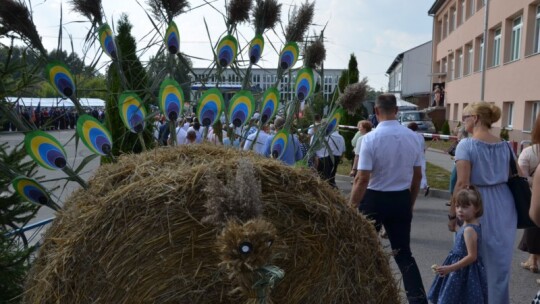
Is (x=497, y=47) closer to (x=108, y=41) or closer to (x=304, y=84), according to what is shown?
(x=304, y=84)

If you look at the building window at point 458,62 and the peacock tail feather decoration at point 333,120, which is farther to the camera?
the building window at point 458,62

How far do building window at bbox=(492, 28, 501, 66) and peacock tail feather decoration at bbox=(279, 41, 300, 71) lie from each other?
21.5 meters

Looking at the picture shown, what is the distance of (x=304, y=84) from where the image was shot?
11.5ft

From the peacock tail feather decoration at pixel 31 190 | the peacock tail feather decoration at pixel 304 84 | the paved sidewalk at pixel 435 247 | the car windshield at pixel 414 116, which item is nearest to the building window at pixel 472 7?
the car windshield at pixel 414 116

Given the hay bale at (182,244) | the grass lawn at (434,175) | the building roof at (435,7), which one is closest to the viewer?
the hay bale at (182,244)

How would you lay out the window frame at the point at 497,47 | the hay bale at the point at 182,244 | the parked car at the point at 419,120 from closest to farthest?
1. the hay bale at the point at 182,244
2. the window frame at the point at 497,47
3. the parked car at the point at 419,120

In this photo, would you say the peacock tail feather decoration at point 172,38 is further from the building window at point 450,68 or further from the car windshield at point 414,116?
the building window at point 450,68

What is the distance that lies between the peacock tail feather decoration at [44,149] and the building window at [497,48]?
75.1ft

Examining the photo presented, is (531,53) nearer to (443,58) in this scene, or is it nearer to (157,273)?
(157,273)

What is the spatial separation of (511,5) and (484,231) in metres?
19.4

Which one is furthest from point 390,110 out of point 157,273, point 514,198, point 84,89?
point 157,273

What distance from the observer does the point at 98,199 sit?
195 centimetres

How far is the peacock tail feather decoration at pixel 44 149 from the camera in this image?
8.41 ft

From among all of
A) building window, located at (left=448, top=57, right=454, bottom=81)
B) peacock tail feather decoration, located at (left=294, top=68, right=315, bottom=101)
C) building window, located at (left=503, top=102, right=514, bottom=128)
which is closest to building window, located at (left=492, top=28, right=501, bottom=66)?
building window, located at (left=503, top=102, right=514, bottom=128)
